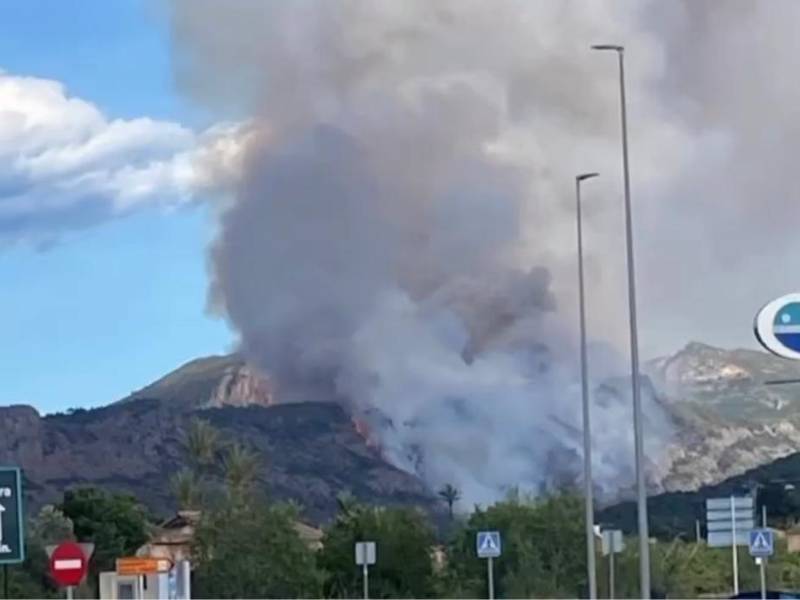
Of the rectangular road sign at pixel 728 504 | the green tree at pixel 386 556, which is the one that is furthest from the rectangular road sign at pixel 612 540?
the green tree at pixel 386 556

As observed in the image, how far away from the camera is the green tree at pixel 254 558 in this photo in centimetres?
8369

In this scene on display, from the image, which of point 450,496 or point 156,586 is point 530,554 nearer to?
point 156,586

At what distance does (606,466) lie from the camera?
595 ft

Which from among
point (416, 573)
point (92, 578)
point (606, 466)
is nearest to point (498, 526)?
point (416, 573)

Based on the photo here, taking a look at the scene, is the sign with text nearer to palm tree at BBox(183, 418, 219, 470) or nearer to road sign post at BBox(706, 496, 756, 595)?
road sign post at BBox(706, 496, 756, 595)

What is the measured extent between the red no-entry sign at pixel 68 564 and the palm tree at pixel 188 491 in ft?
307

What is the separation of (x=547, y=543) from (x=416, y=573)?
7132mm

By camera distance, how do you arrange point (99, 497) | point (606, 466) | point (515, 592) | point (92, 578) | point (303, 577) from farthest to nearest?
point (606, 466) → point (99, 497) → point (92, 578) → point (303, 577) → point (515, 592)

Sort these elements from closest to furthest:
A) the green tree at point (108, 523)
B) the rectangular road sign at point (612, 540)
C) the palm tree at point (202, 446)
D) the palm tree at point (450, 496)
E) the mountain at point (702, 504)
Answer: the rectangular road sign at point (612, 540) < the green tree at point (108, 523) < the mountain at point (702, 504) < the palm tree at point (202, 446) < the palm tree at point (450, 496)

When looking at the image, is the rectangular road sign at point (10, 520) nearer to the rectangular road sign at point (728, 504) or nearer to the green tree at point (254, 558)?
the rectangular road sign at point (728, 504)

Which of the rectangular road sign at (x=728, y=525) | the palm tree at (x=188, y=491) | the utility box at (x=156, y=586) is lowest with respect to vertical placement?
the utility box at (x=156, y=586)

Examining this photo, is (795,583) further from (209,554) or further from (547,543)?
(209,554)

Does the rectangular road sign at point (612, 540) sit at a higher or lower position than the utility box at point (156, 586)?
higher

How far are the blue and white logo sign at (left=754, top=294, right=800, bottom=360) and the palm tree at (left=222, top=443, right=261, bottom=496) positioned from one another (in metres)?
106
